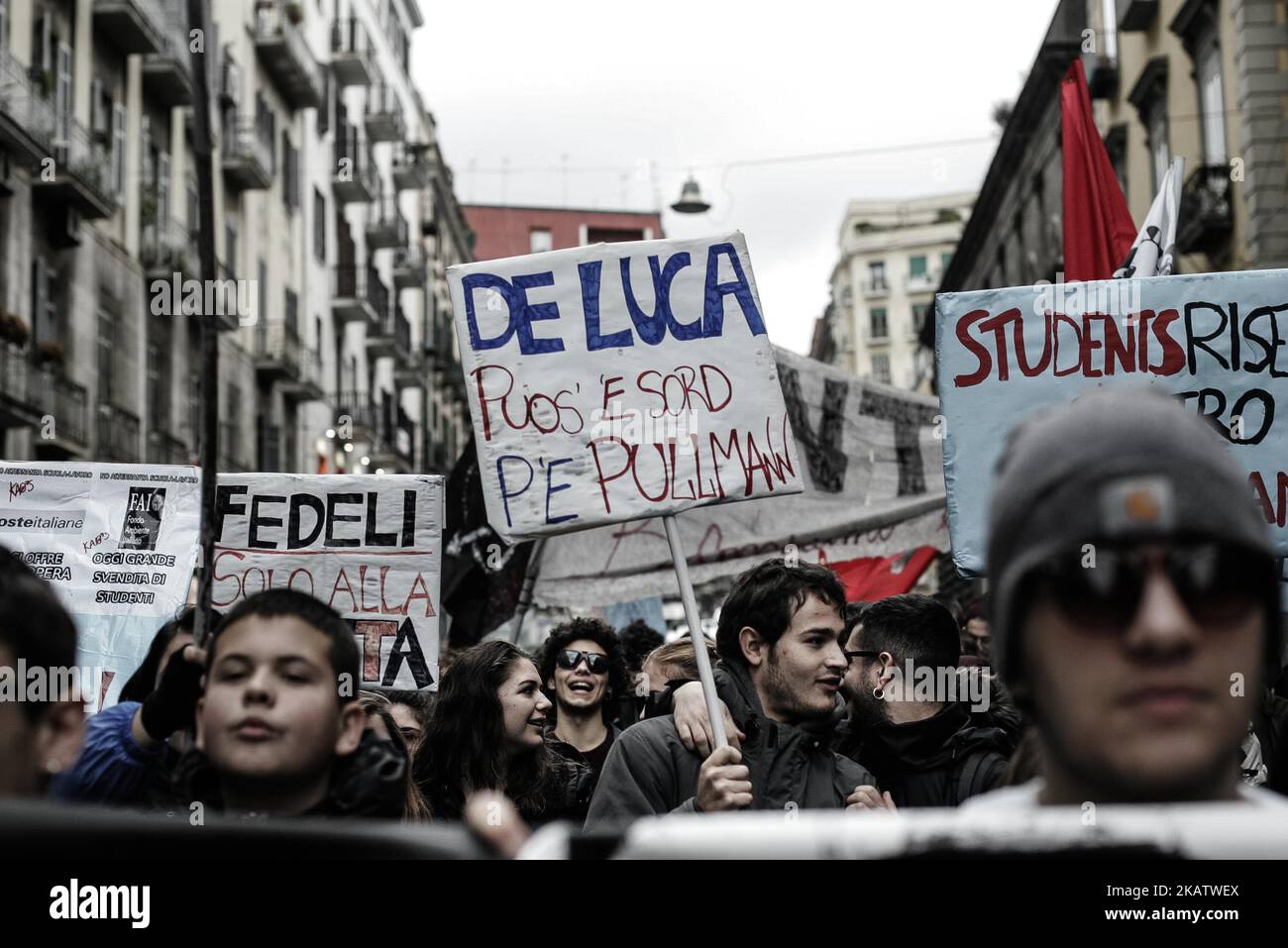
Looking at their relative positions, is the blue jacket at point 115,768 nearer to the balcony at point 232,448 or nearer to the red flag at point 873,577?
the red flag at point 873,577

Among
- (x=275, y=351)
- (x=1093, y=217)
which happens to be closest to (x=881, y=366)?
(x=275, y=351)

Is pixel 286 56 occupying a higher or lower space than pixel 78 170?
higher

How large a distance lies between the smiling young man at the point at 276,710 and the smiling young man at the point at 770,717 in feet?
5.94

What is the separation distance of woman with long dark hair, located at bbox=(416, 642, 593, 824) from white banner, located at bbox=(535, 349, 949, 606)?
3451 millimetres

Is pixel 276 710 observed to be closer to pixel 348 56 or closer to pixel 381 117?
pixel 348 56

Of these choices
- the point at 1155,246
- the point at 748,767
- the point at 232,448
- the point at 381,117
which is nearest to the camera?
the point at 748,767

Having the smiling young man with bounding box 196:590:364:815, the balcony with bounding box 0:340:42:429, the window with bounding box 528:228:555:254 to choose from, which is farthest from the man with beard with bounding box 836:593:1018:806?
the window with bounding box 528:228:555:254

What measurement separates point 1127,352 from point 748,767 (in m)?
2.06

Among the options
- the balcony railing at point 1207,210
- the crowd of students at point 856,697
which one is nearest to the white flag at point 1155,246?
the crowd of students at point 856,697

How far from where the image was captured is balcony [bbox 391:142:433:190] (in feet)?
159

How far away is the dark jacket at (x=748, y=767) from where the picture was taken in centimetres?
448

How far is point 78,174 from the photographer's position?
21.7m
